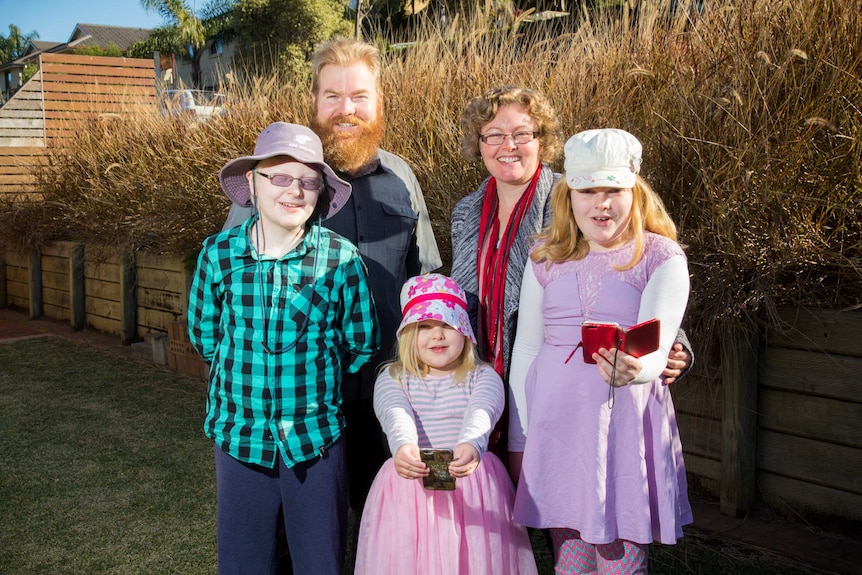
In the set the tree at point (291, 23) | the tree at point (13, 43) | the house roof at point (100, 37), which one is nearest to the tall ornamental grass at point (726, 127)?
the tree at point (291, 23)

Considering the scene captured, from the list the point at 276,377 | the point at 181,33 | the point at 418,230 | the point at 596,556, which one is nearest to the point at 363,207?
the point at 418,230

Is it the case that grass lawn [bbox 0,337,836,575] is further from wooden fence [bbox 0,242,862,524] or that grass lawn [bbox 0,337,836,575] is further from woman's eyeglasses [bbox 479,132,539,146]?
woman's eyeglasses [bbox 479,132,539,146]

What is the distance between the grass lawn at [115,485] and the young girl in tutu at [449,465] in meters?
0.98

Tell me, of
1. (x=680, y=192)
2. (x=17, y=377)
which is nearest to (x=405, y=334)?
(x=680, y=192)

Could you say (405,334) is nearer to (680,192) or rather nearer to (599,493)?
(599,493)

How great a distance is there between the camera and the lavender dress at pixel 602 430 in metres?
2.09

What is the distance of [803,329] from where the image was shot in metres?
3.10

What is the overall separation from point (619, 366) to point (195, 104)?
22.6ft

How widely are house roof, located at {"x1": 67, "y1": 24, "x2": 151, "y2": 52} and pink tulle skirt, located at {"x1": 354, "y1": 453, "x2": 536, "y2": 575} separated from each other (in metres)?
A: 82.3

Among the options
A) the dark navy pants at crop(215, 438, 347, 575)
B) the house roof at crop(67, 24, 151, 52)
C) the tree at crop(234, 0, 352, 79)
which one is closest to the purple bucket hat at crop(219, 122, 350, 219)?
the dark navy pants at crop(215, 438, 347, 575)

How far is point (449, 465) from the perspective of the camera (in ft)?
6.90

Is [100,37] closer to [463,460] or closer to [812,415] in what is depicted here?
[812,415]

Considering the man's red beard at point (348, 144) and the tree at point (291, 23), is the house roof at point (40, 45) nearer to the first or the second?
the tree at point (291, 23)

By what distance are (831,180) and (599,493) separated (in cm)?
164
